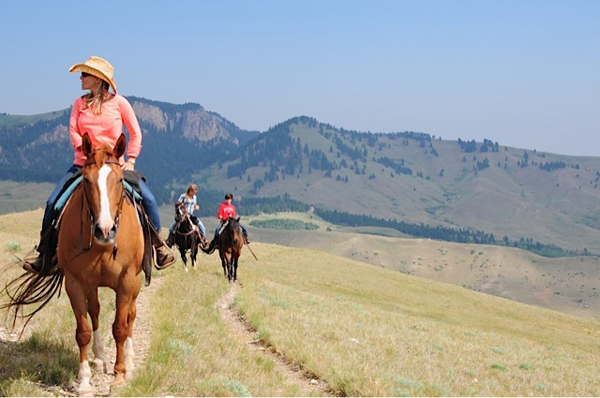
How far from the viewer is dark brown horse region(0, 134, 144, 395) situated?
691 cm

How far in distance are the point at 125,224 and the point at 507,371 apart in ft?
49.6

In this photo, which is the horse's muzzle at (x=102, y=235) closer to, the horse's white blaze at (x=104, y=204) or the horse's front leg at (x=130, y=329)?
the horse's white blaze at (x=104, y=204)

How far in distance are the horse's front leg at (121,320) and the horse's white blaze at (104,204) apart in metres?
1.34

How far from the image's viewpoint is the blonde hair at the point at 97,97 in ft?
27.3

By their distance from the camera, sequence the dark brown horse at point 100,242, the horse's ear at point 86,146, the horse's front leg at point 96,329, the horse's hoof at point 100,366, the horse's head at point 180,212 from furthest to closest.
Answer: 1. the horse's head at point 180,212
2. the horse's hoof at point 100,366
3. the horse's front leg at point 96,329
4. the horse's ear at point 86,146
5. the dark brown horse at point 100,242

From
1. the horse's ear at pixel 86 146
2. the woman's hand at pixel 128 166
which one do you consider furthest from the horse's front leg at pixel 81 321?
the woman's hand at pixel 128 166

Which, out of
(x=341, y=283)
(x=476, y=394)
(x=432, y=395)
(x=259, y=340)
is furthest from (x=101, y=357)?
(x=341, y=283)

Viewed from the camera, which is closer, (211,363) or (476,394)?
(211,363)

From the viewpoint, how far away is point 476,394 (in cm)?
1352

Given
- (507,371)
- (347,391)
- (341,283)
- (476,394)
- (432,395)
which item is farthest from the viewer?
(341,283)

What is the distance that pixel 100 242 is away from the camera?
669 cm

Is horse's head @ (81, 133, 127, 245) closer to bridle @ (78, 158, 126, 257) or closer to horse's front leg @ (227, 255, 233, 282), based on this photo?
bridle @ (78, 158, 126, 257)

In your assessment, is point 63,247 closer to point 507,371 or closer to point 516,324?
point 507,371

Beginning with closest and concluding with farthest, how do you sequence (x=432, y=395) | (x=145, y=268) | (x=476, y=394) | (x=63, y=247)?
(x=63, y=247)
(x=145, y=268)
(x=432, y=395)
(x=476, y=394)
